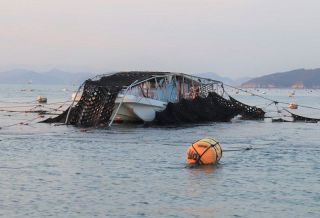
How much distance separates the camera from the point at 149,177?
24406 mm

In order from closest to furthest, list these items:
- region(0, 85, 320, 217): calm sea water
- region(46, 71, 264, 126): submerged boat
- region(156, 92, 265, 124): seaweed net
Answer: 1. region(0, 85, 320, 217): calm sea water
2. region(46, 71, 264, 126): submerged boat
3. region(156, 92, 265, 124): seaweed net

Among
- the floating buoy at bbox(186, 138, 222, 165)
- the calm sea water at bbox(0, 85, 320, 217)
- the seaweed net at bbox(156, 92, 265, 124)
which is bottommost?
the calm sea water at bbox(0, 85, 320, 217)

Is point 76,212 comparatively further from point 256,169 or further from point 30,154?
point 30,154

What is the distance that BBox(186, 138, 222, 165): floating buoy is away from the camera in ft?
89.0

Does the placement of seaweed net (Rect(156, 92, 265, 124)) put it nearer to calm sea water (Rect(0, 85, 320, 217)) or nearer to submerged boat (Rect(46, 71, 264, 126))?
submerged boat (Rect(46, 71, 264, 126))

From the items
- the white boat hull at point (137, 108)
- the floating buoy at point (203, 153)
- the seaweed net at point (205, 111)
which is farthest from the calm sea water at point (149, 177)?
the seaweed net at point (205, 111)

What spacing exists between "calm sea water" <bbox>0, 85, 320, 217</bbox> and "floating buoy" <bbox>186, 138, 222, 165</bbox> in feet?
1.66

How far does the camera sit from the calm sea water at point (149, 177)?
18.6 metres

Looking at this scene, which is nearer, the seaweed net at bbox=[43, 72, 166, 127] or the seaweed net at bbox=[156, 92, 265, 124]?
the seaweed net at bbox=[43, 72, 166, 127]

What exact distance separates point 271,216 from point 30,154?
52.4 feet

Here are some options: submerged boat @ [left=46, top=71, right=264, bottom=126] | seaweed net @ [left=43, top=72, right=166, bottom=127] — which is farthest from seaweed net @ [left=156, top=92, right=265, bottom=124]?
seaweed net @ [left=43, top=72, right=166, bottom=127]

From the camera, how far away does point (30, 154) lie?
101ft

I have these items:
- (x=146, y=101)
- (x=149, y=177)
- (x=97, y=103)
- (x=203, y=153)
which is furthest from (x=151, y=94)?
(x=149, y=177)

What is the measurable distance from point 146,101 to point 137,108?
3.04 feet
